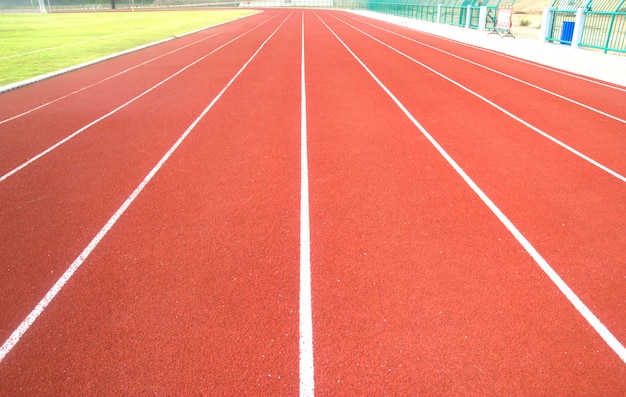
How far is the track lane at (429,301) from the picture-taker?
291 centimetres

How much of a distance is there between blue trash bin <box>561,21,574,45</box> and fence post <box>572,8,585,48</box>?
0.28m

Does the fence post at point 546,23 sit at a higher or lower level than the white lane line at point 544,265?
higher

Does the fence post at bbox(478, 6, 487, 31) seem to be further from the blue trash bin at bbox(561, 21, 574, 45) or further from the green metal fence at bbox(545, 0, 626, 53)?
the blue trash bin at bbox(561, 21, 574, 45)

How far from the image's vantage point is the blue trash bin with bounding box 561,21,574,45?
18.7 m

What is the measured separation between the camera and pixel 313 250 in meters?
4.33

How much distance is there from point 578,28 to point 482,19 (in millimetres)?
9702

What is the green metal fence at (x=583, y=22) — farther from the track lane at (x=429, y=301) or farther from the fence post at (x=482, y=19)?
the track lane at (x=429, y=301)

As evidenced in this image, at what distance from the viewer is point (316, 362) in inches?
119

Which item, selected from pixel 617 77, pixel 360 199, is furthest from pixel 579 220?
pixel 617 77

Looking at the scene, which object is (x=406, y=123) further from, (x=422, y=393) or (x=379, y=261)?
(x=422, y=393)

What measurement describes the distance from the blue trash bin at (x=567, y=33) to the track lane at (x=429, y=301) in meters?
16.7

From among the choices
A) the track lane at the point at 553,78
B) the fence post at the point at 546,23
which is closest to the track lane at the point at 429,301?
the track lane at the point at 553,78

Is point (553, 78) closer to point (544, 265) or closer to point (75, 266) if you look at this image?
point (544, 265)

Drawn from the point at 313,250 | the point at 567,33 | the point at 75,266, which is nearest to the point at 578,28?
the point at 567,33
